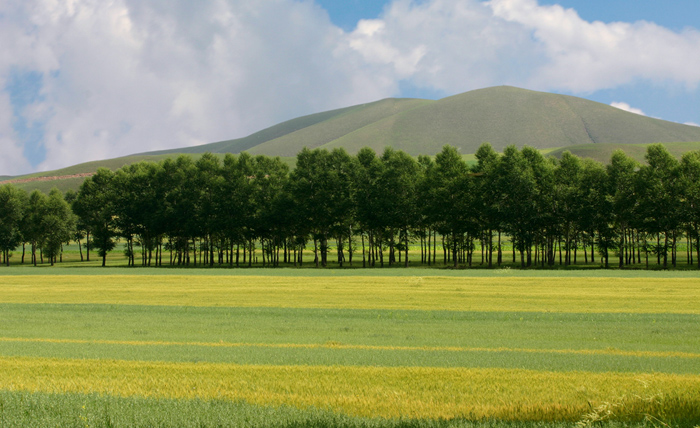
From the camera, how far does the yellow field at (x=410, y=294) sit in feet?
91.9

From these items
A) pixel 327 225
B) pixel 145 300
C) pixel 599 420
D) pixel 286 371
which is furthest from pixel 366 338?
pixel 327 225

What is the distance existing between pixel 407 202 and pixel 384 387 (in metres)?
66.3

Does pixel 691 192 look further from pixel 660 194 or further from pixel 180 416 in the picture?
pixel 180 416

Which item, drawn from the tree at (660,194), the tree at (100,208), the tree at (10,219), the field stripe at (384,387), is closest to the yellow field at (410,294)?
the field stripe at (384,387)

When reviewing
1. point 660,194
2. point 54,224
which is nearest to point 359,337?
point 660,194

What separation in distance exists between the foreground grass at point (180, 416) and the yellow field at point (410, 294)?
19.8 metres

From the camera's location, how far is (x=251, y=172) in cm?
8456

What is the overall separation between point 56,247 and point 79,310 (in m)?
81.8

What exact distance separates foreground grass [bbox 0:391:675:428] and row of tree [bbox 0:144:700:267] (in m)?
66.7

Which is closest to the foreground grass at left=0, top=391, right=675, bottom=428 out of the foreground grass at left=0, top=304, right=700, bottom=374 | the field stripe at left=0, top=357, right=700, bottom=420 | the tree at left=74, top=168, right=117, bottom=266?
the field stripe at left=0, top=357, right=700, bottom=420

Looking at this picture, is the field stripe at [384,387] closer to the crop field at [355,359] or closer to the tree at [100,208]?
the crop field at [355,359]

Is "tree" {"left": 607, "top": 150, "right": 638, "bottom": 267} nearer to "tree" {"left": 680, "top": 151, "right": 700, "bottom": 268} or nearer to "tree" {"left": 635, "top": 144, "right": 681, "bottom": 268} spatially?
"tree" {"left": 635, "top": 144, "right": 681, "bottom": 268}

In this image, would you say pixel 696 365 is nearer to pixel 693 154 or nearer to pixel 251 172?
pixel 693 154

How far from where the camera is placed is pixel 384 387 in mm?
9133
